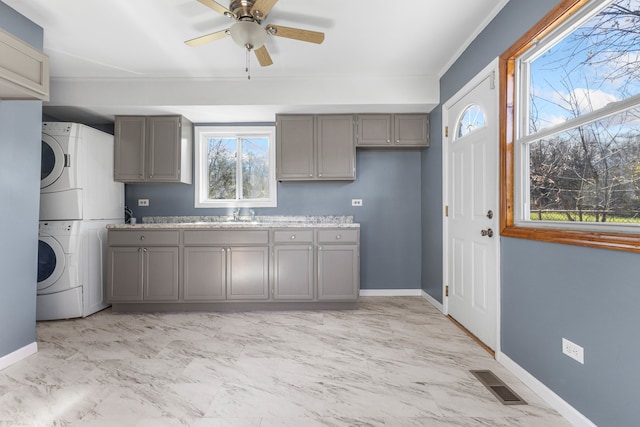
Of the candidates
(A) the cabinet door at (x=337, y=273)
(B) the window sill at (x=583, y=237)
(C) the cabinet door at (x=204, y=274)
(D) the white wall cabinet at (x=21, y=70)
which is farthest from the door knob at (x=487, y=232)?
(D) the white wall cabinet at (x=21, y=70)

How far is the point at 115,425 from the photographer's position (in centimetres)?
158

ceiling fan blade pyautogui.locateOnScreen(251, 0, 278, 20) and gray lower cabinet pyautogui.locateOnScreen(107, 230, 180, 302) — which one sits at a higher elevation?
ceiling fan blade pyautogui.locateOnScreen(251, 0, 278, 20)

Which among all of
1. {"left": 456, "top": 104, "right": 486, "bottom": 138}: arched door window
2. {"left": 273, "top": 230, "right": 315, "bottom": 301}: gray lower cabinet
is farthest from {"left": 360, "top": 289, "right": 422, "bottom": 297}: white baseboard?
{"left": 456, "top": 104, "right": 486, "bottom": 138}: arched door window

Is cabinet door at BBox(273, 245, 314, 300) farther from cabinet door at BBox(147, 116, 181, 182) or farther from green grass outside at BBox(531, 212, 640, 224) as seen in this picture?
green grass outside at BBox(531, 212, 640, 224)

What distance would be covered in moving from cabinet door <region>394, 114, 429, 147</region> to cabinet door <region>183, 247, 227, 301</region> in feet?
8.18

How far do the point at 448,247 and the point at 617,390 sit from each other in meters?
1.92

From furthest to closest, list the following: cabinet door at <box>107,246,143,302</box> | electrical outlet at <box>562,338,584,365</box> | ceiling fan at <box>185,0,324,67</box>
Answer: cabinet door at <box>107,246,143,302</box>
ceiling fan at <box>185,0,324,67</box>
electrical outlet at <box>562,338,584,365</box>

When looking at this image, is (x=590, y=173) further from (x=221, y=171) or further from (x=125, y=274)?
(x=125, y=274)

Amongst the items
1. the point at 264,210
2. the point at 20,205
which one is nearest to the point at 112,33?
the point at 20,205

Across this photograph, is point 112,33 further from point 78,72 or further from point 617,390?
point 617,390

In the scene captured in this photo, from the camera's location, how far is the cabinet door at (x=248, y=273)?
340cm

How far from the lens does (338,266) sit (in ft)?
11.2

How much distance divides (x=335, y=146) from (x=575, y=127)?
2405mm

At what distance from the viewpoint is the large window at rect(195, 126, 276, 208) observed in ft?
13.4
